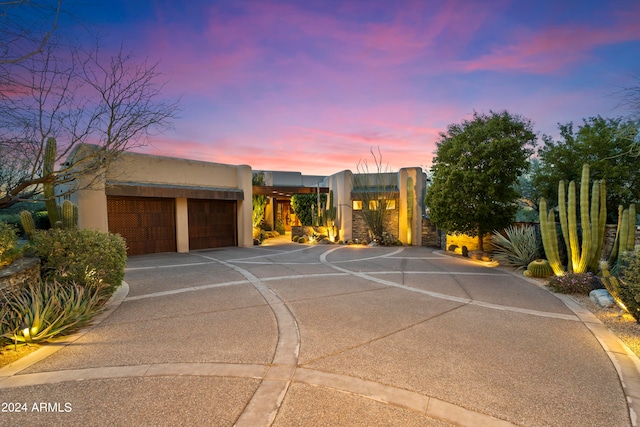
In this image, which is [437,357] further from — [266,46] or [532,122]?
[532,122]

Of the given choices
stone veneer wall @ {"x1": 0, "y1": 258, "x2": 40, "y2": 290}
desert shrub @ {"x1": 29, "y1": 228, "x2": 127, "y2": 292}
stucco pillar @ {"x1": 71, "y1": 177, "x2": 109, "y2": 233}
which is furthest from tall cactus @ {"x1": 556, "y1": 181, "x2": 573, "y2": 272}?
stucco pillar @ {"x1": 71, "y1": 177, "x2": 109, "y2": 233}

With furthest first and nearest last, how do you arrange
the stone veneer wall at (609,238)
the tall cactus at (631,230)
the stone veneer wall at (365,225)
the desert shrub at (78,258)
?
the stone veneer wall at (365,225)
the stone veneer wall at (609,238)
the tall cactus at (631,230)
the desert shrub at (78,258)

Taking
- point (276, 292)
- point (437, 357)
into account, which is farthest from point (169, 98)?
point (437, 357)

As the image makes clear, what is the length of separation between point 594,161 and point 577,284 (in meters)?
6.18

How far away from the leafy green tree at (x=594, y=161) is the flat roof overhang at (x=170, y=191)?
46.5 ft

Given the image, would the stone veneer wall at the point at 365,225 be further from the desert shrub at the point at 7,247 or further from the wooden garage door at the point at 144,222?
the desert shrub at the point at 7,247

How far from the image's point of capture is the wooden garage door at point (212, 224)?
46.7ft

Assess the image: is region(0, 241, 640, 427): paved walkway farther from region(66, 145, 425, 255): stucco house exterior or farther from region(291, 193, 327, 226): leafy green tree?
region(291, 193, 327, 226): leafy green tree

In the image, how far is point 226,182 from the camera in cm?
1510

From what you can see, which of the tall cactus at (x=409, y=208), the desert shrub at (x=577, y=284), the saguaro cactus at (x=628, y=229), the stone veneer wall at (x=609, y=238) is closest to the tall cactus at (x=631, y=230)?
the saguaro cactus at (x=628, y=229)

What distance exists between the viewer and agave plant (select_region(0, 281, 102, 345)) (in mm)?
3764

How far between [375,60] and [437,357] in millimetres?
9771

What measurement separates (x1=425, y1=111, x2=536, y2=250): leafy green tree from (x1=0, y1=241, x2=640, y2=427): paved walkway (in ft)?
18.6

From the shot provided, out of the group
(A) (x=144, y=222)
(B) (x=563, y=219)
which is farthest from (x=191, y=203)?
(B) (x=563, y=219)
